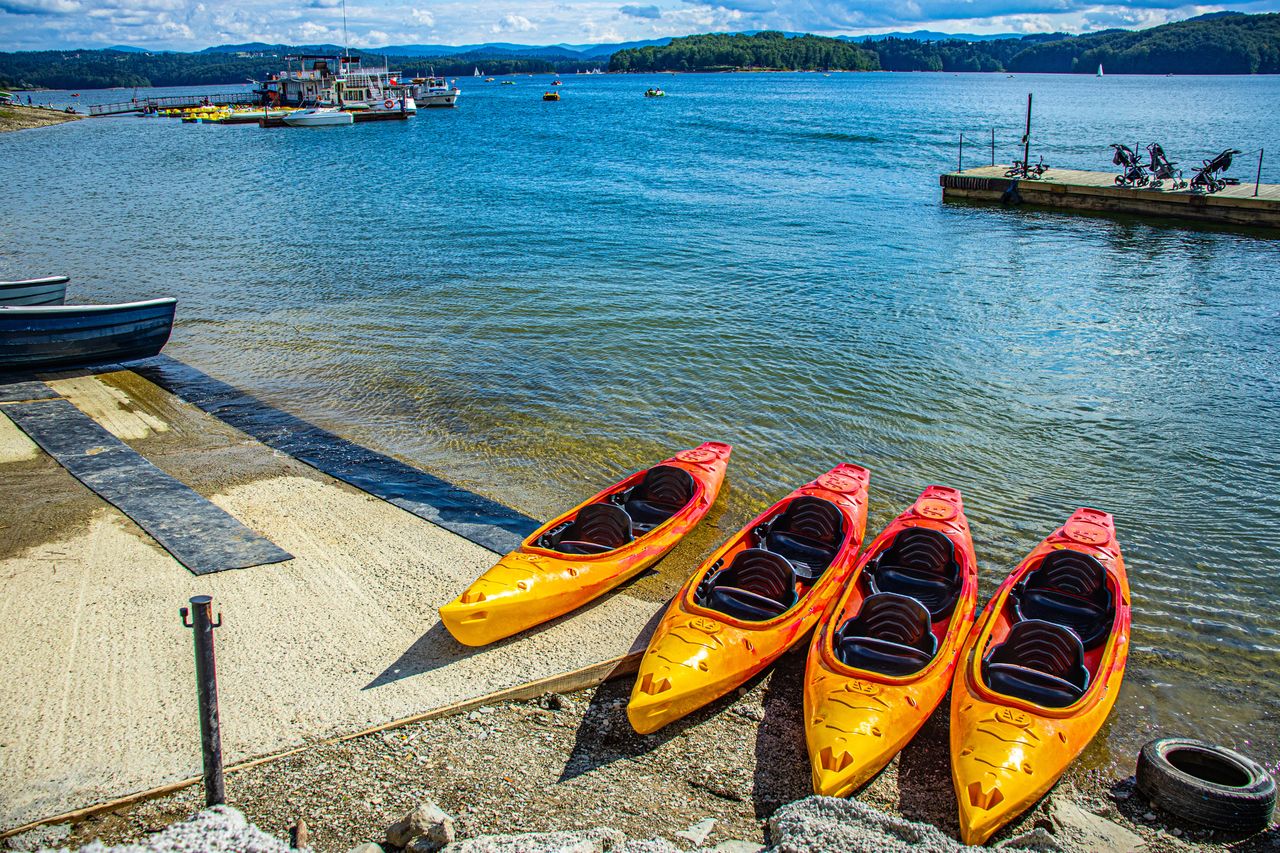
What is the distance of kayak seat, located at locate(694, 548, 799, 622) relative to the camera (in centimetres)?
784

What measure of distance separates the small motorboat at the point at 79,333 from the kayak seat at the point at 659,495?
10.4 m

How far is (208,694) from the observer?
4.97 metres

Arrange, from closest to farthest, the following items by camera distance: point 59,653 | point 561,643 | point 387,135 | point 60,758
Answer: point 60,758
point 59,653
point 561,643
point 387,135

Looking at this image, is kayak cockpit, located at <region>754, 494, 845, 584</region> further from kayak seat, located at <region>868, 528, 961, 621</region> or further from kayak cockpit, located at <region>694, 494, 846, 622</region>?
kayak seat, located at <region>868, 528, 961, 621</region>

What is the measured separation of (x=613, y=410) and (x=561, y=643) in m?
6.88

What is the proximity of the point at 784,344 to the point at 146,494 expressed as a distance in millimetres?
11729

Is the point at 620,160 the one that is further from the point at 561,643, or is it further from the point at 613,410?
the point at 561,643

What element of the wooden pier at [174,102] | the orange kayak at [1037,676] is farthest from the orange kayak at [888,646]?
the wooden pier at [174,102]

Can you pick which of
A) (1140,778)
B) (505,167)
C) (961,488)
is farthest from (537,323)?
(505,167)

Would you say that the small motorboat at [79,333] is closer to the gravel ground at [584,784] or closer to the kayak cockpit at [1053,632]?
the gravel ground at [584,784]

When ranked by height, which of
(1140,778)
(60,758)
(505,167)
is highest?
(505,167)

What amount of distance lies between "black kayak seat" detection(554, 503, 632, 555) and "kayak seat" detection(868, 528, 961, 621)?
8.24 ft

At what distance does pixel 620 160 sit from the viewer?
5150cm

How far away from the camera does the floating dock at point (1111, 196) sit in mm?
28641
